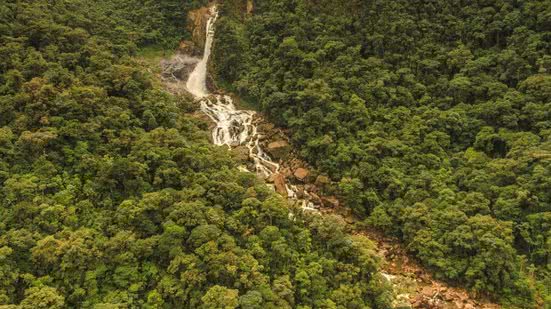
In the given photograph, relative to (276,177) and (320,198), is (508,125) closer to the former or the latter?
(320,198)

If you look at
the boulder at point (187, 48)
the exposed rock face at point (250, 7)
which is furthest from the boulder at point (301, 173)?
the exposed rock face at point (250, 7)

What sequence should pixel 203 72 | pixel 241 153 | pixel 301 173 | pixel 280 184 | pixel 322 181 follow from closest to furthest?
pixel 280 184
pixel 322 181
pixel 301 173
pixel 241 153
pixel 203 72

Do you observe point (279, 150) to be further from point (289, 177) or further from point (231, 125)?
point (231, 125)

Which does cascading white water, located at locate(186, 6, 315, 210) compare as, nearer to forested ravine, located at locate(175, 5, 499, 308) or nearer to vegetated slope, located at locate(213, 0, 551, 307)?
forested ravine, located at locate(175, 5, 499, 308)

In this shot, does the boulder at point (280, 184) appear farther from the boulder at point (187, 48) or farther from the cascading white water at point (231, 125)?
the boulder at point (187, 48)

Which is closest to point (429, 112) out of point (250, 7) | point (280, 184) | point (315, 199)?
point (315, 199)

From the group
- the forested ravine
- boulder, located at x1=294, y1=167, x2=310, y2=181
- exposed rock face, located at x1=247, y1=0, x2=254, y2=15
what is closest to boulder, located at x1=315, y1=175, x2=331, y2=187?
the forested ravine
